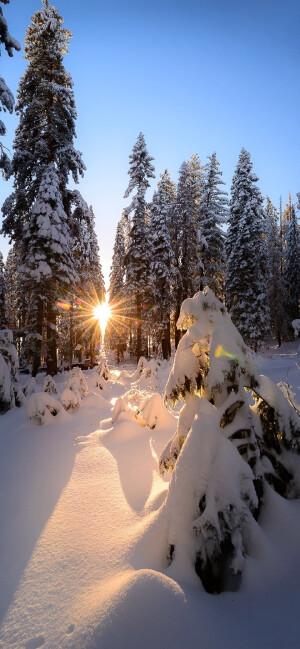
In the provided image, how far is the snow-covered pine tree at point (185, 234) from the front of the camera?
82.7ft

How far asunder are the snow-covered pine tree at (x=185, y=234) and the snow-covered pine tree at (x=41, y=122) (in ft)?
41.8

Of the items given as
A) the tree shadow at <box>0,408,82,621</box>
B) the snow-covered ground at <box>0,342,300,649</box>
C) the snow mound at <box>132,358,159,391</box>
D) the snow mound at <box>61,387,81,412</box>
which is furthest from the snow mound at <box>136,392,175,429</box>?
the snow mound at <box>132,358,159,391</box>

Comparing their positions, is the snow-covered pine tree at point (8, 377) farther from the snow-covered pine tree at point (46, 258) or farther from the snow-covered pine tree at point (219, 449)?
the snow-covered pine tree at point (219, 449)

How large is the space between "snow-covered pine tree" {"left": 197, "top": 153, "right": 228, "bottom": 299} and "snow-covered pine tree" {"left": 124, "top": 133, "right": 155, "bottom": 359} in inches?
185

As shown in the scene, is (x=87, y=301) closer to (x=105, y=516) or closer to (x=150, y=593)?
(x=105, y=516)

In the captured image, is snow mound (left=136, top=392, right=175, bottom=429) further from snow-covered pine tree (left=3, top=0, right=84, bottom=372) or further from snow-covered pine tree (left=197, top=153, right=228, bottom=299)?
snow-covered pine tree (left=197, top=153, right=228, bottom=299)

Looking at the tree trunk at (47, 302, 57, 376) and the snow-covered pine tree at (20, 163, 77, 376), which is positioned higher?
the snow-covered pine tree at (20, 163, 77, 376)

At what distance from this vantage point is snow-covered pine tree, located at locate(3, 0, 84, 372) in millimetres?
13750

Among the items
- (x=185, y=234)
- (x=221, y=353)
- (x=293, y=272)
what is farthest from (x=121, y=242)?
(x=221, y=353)

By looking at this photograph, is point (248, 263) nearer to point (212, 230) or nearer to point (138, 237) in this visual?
point (212, 230)

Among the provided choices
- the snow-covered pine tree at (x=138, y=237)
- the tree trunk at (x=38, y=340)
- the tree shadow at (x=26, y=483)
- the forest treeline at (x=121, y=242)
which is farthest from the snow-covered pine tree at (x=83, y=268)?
the tree shadow at (x=26, y=483)

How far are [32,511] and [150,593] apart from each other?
8.07ft

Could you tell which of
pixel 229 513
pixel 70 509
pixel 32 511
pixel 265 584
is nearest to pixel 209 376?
pixel 229 513

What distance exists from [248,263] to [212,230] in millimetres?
4151
